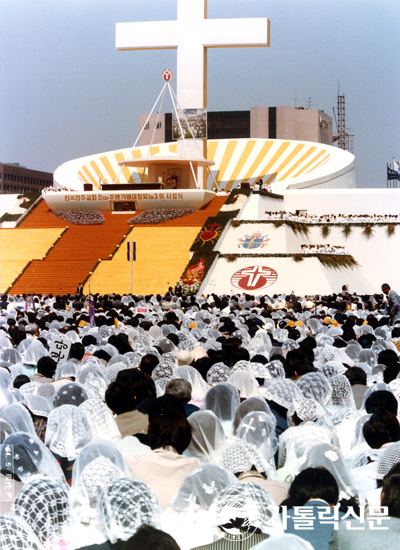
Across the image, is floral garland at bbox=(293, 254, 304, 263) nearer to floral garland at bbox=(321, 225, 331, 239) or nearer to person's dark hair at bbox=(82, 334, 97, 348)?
floral garland at bbox=(321, 225, 331, 239)

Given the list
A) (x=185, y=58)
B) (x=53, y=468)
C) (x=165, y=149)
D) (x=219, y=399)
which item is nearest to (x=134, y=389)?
(x=219, y=399)

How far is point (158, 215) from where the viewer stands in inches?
1585

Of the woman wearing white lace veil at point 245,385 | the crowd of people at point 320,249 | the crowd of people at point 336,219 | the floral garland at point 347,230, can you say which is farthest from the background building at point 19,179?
the woman wearing white lace veil at point 245,385

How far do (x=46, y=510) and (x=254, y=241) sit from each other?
29046mm

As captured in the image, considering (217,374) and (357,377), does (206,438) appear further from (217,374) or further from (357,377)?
(357,377)

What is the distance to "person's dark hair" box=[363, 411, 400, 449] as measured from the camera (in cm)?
547

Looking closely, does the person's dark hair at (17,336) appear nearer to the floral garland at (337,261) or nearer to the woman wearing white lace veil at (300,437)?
the woman wearing white lace veil at (300,437)

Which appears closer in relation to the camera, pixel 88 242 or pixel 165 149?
pixel 88 242

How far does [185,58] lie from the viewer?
43906mm

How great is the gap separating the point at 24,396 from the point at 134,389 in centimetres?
81

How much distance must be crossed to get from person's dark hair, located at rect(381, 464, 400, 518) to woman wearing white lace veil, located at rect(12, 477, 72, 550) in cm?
142

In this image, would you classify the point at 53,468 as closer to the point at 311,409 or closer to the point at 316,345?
the point at 311,409

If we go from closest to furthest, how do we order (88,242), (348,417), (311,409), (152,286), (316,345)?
(311,409), (348,417), (316,345), (152,286), (88,242)

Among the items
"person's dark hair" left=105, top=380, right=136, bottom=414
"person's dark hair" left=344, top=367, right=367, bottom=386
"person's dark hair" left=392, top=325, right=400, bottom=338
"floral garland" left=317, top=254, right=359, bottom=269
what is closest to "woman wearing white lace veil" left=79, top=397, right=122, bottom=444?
"person's dark hair" left=105, top=380, right=136, bottom=414
